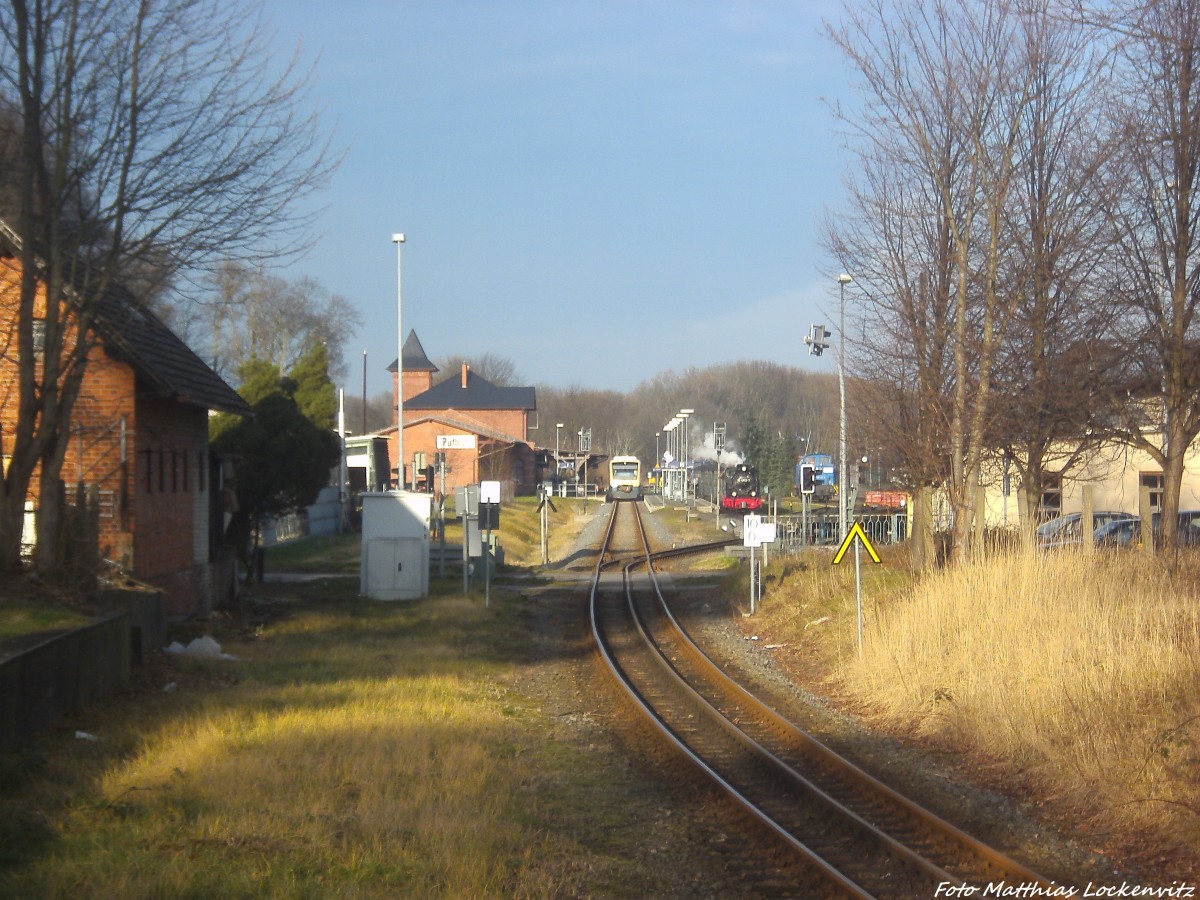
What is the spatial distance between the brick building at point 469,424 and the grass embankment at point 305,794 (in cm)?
4853

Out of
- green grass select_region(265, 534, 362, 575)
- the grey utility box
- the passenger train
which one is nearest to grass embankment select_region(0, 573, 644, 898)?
the grey utility box

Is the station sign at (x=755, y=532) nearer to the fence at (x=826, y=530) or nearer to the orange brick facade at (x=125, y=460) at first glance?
the orange brick facade at (x=125, y=460)

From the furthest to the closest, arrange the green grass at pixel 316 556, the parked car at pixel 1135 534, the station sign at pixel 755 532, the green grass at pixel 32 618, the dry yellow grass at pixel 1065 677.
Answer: the green grass at pixel 316 556 < the station sign at pixel 755 532 < the parked car at pixel 1135 534 < the green grass at pixel 32 618 < the dry yellow grass at pixel 1065 677

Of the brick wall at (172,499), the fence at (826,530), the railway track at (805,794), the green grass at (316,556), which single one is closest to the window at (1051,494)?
the fence at (826,530)

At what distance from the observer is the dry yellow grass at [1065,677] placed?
8594 millimetres

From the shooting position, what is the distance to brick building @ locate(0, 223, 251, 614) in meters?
15.8

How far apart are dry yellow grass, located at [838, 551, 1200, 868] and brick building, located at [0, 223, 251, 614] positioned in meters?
10.4

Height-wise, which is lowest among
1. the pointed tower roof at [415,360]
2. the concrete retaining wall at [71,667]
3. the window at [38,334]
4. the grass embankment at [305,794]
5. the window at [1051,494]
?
the grass embankment at [305,794]

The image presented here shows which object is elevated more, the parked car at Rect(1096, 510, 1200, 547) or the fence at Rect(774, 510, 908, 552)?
the parked car at Rect(1096, 510, 1200, 547)

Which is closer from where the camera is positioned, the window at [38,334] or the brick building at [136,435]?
the window at [38,334]

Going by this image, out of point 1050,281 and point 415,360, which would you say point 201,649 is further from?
point 415,360

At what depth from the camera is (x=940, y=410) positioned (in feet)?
59.9

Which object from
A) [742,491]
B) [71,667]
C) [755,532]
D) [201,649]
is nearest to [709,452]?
[742,491]

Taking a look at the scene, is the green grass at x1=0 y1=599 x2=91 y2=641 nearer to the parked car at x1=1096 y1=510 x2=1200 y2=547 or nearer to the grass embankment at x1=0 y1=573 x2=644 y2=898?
the grass embankment at x1=0 y1=573 x2=644 y2=898
